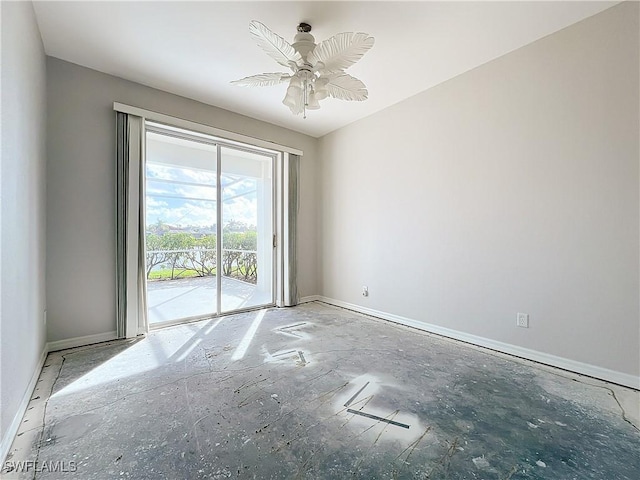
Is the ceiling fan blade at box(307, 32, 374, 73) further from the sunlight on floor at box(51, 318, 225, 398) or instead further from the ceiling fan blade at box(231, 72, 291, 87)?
the sunlight on floor at box(51, 318, 225, 398)

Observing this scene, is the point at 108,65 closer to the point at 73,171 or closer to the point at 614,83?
the point at 73,171

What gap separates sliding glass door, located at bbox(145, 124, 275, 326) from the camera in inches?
138

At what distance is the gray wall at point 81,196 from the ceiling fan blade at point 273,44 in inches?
78.5

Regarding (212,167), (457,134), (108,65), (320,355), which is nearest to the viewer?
(320,355)

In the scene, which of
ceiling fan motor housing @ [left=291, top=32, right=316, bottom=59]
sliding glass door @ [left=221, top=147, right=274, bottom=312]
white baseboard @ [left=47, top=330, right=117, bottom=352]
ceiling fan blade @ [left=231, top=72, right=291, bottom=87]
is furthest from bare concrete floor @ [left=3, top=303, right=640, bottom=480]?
ceiling fan motor housing @ [left=291, top=32, right=316, bottom=59]

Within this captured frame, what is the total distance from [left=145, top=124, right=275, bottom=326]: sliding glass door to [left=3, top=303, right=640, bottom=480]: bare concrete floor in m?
1.06

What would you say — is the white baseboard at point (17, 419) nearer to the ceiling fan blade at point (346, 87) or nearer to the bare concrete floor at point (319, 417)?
the bare concrete floor at point (319, 417)

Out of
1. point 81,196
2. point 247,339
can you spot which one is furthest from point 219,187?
point 247,339

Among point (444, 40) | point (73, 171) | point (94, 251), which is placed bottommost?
point (94, 251)

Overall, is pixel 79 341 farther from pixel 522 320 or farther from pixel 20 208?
pixel 522 320

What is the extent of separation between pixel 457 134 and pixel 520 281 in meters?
1.63

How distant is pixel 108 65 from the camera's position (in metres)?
2.90

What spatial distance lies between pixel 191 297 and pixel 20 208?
89.0 inches

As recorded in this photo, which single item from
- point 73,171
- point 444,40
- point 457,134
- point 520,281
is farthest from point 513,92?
point 73,171
